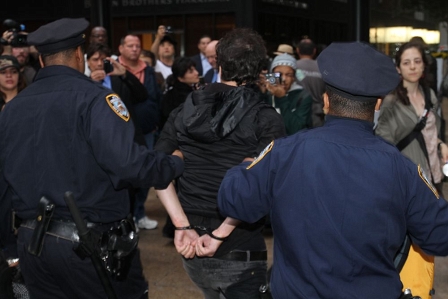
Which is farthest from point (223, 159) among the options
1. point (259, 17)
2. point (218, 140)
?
point (259, 17)

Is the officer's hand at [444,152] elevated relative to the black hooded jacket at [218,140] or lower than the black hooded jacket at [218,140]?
lower

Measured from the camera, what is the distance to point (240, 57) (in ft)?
10.1

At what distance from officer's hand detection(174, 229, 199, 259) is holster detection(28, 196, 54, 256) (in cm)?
59

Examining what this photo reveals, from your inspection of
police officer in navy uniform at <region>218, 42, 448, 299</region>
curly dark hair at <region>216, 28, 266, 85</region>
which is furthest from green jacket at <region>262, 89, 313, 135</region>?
police officer in navy uniform at <region>218, 42, 448, 299</region>

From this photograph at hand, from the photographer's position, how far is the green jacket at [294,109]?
20.5 ft

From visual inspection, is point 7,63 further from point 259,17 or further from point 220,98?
point 259,17

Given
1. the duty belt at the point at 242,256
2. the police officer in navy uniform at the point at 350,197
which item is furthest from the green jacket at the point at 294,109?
the police officer in navy uniform at the point at 350,197

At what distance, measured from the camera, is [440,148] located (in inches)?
187

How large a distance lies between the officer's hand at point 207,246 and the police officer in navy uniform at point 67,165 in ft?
1.02

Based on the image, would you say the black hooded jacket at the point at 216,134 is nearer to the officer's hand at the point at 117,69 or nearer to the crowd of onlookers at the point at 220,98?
the crowd of onlookers at the point at 220,98

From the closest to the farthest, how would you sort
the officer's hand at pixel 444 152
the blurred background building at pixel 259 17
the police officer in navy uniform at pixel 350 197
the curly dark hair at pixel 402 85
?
the police officer in navy uniform at pixel 350 197 → the officer's hand at pixel 444 152 → the curly dark hair at pixel 402 85 → the blurred background building at pixel 259 17

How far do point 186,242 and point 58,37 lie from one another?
115cm

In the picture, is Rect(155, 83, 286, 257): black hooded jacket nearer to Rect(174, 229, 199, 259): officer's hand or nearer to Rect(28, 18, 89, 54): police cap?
Rect(174, 229, 199, 259): officer's hand

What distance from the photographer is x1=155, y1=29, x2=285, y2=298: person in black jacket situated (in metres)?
3.06
